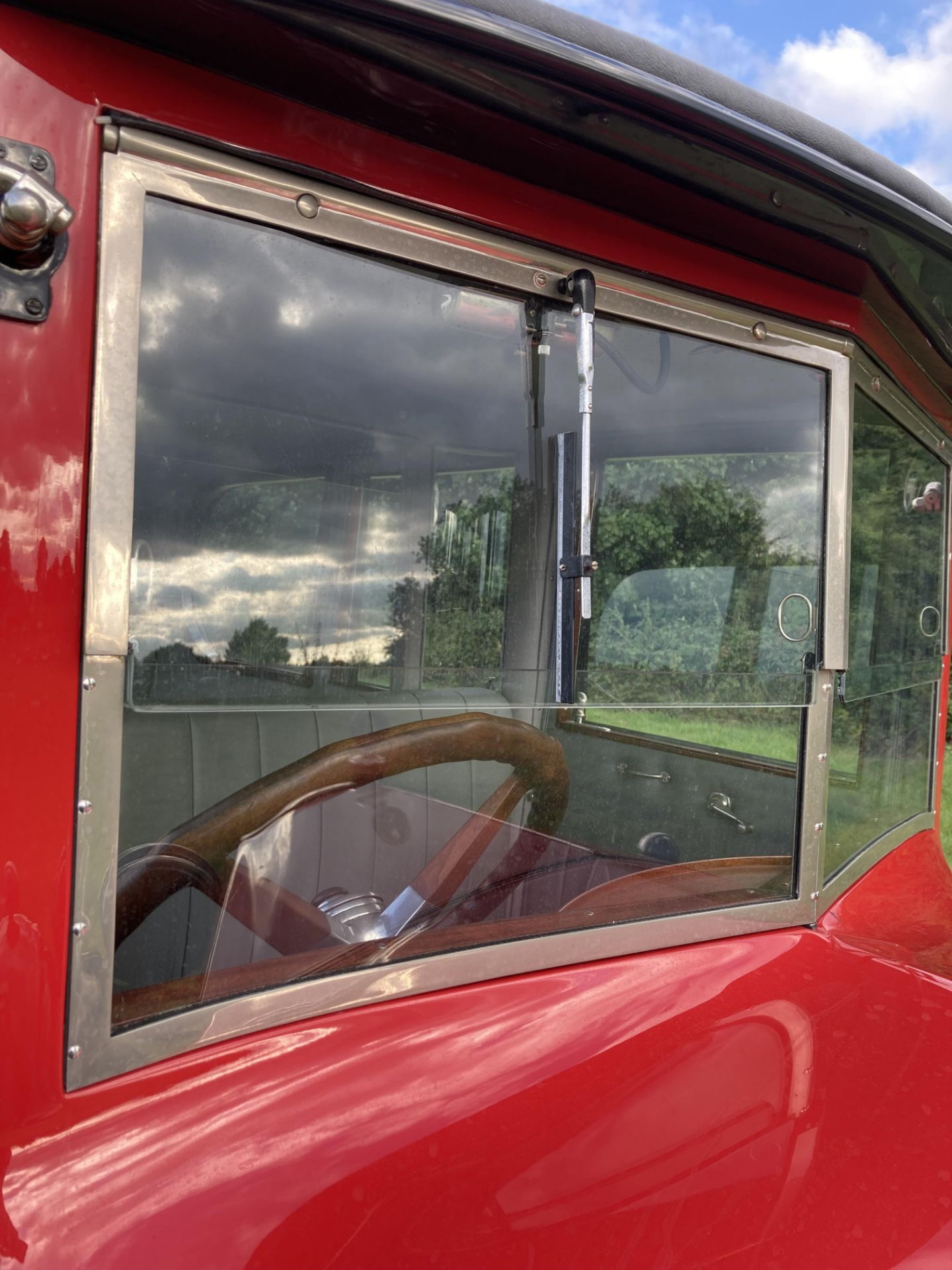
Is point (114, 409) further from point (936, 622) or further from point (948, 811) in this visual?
point (948, 811)

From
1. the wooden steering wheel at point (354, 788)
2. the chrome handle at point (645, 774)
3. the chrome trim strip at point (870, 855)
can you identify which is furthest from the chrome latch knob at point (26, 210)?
the chrome trim strip at point (870, 855)

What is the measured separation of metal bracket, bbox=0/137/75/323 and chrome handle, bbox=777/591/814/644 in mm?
1128

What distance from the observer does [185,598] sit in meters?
1.04

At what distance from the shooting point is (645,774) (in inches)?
60.0

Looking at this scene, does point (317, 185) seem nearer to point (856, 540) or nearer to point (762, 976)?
point (856, 540)

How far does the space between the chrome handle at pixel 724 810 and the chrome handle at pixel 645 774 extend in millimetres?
102

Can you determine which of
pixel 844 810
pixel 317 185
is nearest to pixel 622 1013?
pixel 844 810

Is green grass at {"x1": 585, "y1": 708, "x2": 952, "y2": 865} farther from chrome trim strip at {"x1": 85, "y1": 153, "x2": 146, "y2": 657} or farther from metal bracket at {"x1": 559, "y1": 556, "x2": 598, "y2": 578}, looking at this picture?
chrome trim strip at {"x1": 85, "y1": 153, "x2": 146, "y2": 657}

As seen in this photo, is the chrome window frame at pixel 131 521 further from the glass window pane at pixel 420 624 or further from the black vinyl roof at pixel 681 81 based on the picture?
the black vinyl roof at pixel 681 81

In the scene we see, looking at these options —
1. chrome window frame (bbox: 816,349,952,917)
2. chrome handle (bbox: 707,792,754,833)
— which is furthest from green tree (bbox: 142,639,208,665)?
chrome window frame (bbox: 816,349,952,917)

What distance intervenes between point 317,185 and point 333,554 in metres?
0.41

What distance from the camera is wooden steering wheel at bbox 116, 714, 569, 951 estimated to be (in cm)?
108

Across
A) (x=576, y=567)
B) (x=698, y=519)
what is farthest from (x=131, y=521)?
(x=698, y=519)

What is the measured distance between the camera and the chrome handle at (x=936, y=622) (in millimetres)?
2105
